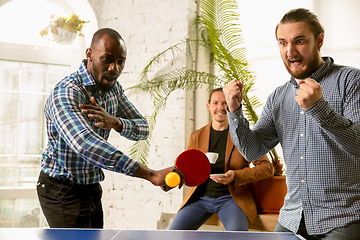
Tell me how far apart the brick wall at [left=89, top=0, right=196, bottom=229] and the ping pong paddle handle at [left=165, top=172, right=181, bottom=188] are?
6.09 feet

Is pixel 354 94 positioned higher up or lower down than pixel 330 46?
lower down

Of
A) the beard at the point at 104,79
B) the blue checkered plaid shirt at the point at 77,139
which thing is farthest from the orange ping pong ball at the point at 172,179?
the beard at the point at 104,79

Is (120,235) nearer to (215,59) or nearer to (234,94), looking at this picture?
(234,94)

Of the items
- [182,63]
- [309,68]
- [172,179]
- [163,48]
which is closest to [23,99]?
[163,48]

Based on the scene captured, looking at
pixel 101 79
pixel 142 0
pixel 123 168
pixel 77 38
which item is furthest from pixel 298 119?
pixel 77 38

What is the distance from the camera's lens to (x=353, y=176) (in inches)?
60.4

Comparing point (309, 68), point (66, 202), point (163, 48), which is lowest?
point (66, 202)

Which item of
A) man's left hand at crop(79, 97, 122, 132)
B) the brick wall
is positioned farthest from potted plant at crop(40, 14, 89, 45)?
man's left hand at crop(79, 97, 122, 132)

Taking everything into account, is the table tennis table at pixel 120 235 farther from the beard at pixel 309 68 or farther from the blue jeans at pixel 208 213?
the blue jeans at pixel 208 213

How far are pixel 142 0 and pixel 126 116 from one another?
6.30ft

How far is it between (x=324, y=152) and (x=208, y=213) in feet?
4.81

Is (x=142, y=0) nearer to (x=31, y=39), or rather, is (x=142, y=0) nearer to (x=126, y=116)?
(x=31, y=39)

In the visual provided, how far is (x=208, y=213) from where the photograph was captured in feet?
9.31

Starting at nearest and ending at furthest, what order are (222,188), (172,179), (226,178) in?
(172,179), (226,178), (222,188)
